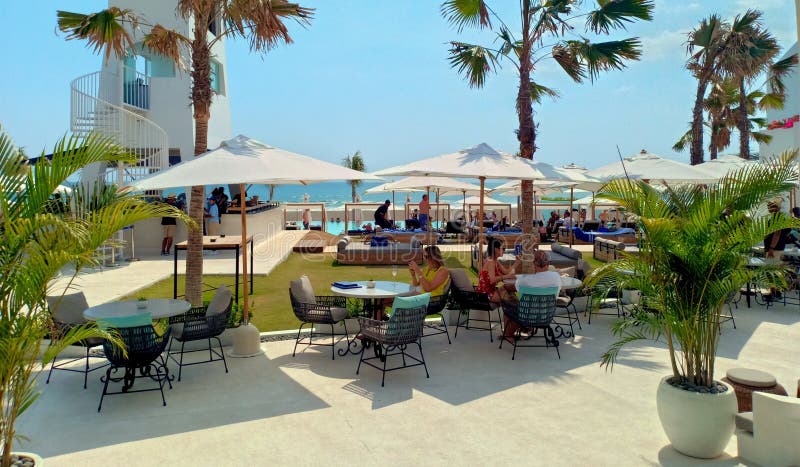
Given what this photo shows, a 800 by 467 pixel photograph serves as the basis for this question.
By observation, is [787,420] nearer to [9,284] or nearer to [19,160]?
[9,284]

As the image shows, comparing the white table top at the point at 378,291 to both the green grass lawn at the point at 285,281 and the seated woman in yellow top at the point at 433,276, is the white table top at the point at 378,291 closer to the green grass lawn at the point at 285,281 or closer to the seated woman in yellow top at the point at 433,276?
the seated woman in yellow top at the point at 433,276

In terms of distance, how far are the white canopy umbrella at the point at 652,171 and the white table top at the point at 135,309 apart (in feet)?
23.7

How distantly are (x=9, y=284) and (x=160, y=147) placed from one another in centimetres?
1322

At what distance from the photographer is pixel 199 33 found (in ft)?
25.8

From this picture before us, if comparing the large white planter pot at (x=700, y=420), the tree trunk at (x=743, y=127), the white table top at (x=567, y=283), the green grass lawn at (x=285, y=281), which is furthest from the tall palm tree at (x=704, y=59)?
the large white planter pot at (x=700, y=420)

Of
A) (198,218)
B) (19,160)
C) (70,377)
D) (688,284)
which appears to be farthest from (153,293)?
(688,284)

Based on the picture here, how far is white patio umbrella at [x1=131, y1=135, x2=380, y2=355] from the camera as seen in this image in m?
5.60

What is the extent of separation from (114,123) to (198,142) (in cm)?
836

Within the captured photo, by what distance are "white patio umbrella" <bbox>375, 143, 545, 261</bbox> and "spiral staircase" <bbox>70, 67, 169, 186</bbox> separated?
8808 millimetres

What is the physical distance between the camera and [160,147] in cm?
1487

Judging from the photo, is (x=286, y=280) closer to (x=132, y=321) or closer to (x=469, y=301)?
(x=469, y=301)

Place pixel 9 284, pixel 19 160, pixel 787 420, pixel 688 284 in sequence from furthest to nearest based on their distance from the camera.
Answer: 1. pixel 688 284
2. pixel 787 420
3. pixel 19 160
4. pixel 9 284

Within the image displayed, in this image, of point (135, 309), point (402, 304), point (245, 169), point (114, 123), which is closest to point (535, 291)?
point (402, 304)

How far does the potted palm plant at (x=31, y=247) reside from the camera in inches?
108
